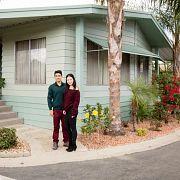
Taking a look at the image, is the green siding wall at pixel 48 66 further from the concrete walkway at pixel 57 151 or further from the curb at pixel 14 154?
the curb at pixel 14 154

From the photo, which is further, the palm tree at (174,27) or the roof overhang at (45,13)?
the palm tree at (174,27)

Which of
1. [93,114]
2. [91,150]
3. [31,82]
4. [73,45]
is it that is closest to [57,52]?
[73,45]

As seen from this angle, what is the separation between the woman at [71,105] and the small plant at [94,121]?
844mm

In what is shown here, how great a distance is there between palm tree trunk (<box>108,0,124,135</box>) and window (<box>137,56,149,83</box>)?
5.29 meters

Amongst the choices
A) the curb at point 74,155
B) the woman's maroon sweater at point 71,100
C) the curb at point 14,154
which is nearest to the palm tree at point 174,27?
the curb at point 74,155

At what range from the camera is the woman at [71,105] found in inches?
309

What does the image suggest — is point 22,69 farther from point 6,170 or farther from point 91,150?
point 6,170

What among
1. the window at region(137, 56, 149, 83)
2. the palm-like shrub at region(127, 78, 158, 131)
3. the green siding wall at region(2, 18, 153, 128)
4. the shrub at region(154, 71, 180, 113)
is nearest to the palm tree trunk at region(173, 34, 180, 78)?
the window at region(137, 56, 149, 83)

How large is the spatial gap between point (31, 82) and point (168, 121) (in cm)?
525

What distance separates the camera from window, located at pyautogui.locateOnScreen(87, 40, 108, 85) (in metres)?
11.4

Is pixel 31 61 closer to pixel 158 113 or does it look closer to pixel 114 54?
pixel 114 54

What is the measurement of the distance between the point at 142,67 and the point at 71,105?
7.90m

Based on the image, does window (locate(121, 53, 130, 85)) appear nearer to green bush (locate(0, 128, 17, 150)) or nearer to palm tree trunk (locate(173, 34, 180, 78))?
palm tree trunk (locate(173, 34, 180, 78))

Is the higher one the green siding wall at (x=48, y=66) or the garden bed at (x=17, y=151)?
the green siding wall at (x=48, y=66)
